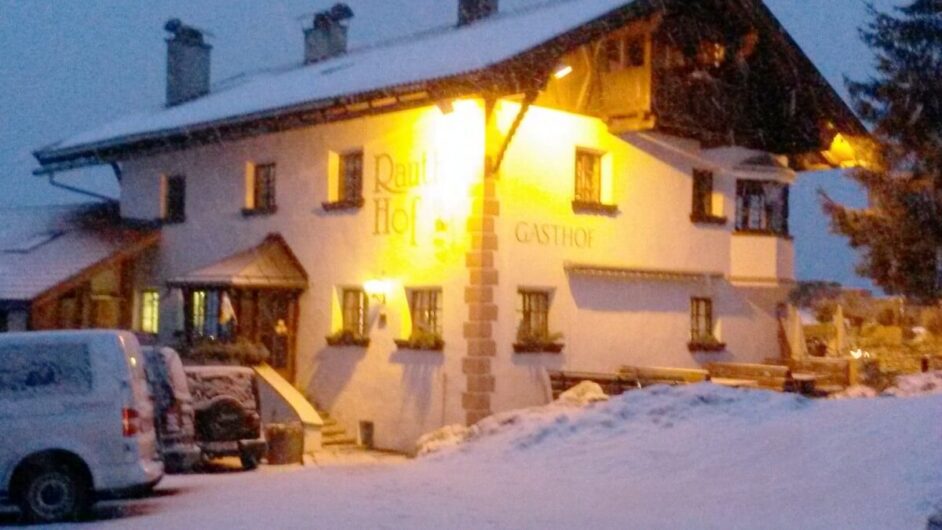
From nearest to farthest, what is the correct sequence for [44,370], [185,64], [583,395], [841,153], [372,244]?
[44,370] < [583,395] < [372,244] < [841,153] < [185,64]

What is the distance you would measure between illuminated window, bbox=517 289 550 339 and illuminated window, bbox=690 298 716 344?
157 inches

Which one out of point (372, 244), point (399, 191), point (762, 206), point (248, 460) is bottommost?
point (248, 460)

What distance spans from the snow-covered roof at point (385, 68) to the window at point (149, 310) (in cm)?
352

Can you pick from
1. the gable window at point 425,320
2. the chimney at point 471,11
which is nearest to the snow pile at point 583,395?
the gable window at point 425,320

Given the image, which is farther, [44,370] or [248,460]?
[248,460]

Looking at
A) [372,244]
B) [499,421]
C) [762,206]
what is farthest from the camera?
[762,206]

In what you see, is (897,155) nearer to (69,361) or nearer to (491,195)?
(491,195)

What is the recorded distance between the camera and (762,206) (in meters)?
25.1

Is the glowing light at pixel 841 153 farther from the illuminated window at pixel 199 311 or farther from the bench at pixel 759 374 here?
the illuminated window at pixel 199 311

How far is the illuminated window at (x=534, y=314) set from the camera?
67.5 ft

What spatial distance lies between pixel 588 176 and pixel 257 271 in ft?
21.0

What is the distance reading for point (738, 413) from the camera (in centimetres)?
1694

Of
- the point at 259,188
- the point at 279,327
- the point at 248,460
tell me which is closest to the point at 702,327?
the point at 279,327

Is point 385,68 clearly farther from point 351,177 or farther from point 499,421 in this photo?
point 499,421
